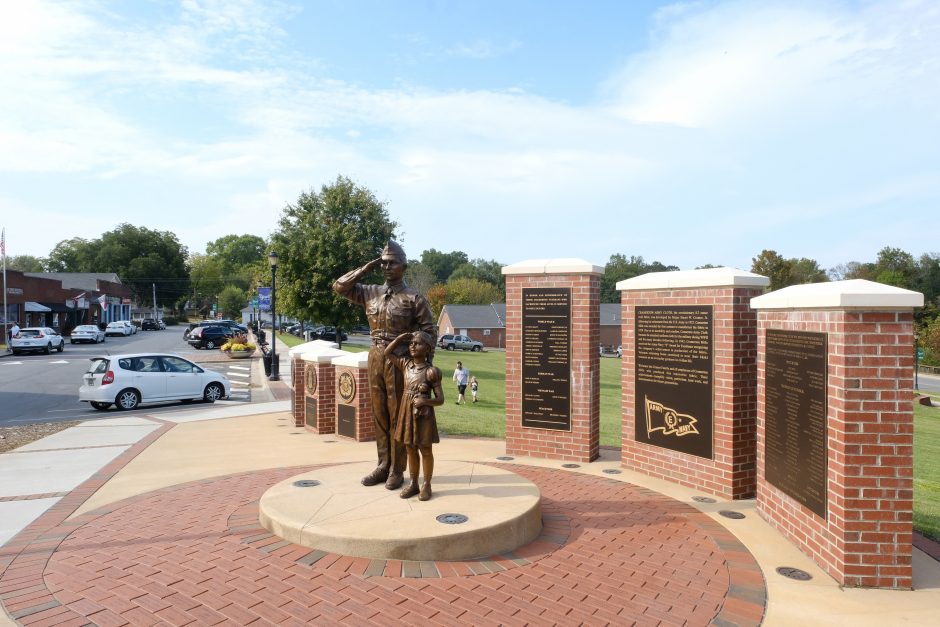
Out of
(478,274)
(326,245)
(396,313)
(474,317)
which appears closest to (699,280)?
(396,313)

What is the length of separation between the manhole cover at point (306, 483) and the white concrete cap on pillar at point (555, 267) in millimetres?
3852

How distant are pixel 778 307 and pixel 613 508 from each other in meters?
2.61

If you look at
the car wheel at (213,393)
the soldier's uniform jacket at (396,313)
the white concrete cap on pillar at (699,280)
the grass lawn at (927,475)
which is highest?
the white concrete cap on pillar at (699,280)

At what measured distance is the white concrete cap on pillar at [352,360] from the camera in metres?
9.79

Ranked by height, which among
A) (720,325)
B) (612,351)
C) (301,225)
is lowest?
(612,351)

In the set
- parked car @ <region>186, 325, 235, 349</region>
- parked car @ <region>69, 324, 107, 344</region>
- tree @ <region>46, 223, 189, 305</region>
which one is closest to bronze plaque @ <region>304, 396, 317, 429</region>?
parked car @ <region>186, 325, 235, 349</region>

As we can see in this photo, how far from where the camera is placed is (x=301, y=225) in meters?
25.8

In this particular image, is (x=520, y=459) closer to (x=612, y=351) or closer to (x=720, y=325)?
(x=720, y=325)

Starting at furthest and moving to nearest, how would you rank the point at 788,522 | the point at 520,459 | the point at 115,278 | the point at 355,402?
the point at 115,278, the point at 355,402, the point at 520,459, the point at 788,522

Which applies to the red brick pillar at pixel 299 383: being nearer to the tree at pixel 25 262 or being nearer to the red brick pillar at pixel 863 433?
the red brick pillar at pixel 863 433

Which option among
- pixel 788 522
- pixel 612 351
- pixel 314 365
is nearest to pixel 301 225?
pixel 314 365

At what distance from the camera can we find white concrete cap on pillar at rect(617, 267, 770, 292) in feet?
22.3

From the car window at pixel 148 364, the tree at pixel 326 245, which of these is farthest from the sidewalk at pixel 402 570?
the tree at pixel 326 245

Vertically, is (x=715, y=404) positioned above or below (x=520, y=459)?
above
